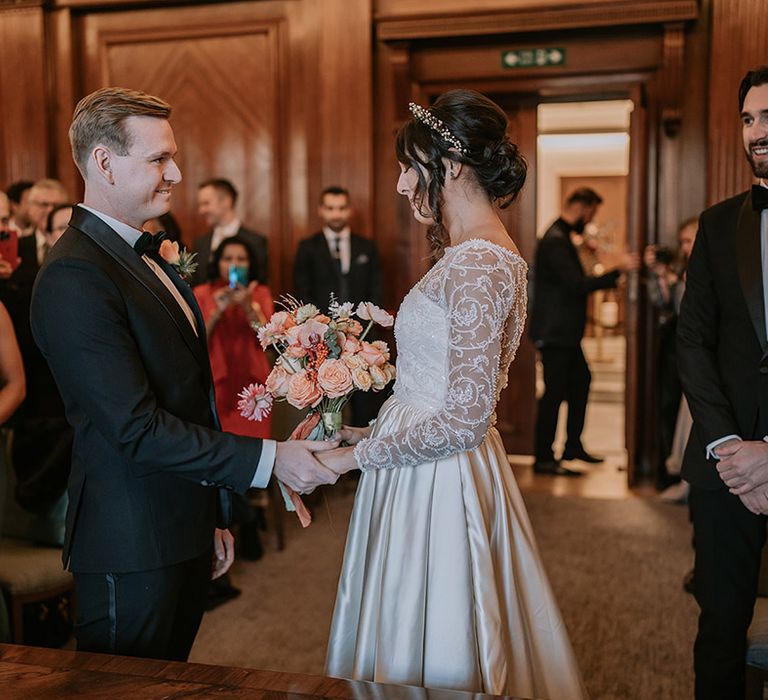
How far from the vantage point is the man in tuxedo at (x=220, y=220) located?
6.22m

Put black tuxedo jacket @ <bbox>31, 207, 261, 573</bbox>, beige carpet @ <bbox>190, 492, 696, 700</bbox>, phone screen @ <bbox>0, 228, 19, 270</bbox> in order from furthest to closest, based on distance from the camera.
Result: phone screen @ <bbox>0, 228, 19, 270</bbox>, beige carpet @ <bbox>190, 492, 696, 700</bbox>, black tuxedo jacket @ <bbox>31, 207, 261, 573</bbox>

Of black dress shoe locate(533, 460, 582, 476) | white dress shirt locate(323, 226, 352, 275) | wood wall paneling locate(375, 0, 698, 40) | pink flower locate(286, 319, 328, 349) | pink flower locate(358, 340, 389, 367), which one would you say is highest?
wood wall paneling locate(375, 0, 698, 40)

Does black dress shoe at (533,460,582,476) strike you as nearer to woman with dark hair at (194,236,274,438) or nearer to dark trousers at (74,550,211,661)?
woman with dark hair at (194,236,274,438)

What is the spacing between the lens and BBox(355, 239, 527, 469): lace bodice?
79.0 inches

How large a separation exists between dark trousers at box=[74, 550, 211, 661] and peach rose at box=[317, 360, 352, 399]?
1.76ft

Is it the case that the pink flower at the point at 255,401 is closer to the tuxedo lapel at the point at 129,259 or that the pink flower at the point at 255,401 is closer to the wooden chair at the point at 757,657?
the tuxedo lapel at the point at 129,259

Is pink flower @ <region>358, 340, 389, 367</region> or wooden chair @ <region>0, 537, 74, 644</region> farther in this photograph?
wooden chair @ <region>0, 537, 74, 644</region>

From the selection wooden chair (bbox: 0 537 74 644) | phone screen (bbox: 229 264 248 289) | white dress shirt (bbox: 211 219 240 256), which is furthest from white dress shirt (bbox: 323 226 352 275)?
wooden chair (bbox: 0 537 74 644)

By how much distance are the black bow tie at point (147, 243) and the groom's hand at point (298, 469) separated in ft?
1.79

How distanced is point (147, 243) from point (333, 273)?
414cm

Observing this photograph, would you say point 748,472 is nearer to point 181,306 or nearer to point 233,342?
point 181,306

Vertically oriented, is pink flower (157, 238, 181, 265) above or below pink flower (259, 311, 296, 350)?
above

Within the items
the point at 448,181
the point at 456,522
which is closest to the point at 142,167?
the point at 448,181

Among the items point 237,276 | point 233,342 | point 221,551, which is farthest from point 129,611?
point 237,276
